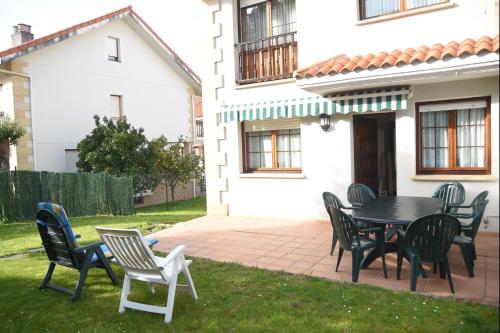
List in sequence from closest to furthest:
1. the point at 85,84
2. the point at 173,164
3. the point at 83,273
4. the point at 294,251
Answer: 1. the point at 83,273
2. the point at 294,251
3. the point at 173,164
4. the point at 85,84

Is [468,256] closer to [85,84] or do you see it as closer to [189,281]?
[189,281]

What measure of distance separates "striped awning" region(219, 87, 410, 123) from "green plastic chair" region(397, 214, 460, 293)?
17.1 ft

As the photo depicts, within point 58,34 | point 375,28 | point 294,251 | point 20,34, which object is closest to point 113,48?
point 58,34

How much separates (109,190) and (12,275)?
1069 cm

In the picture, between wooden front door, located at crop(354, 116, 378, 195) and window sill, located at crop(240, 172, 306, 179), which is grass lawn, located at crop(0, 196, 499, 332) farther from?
wooden front door, located at crop(354, 116, 378, 195)

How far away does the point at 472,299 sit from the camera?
243 inches

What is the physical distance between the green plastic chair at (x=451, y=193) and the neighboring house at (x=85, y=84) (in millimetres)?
18941

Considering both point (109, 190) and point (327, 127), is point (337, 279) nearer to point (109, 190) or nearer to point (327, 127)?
point (327, 127)

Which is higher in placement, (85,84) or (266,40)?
(85,84)

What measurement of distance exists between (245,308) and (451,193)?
22.6 ft

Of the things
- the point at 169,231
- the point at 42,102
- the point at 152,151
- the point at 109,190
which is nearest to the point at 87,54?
the point at 42,102

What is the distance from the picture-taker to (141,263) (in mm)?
6086

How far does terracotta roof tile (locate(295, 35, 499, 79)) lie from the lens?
30.3ft

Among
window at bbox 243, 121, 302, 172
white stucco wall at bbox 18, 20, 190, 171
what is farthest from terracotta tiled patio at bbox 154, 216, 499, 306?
white stucco wall at bbox 18, 20, 190, 171
